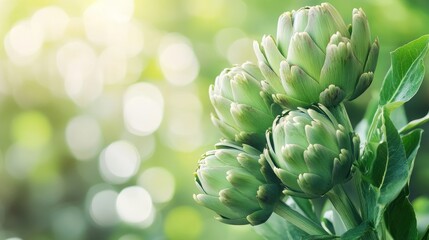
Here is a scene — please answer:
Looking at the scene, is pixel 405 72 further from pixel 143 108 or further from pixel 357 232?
pixel 143 108

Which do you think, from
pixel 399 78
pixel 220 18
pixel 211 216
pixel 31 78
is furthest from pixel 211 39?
pixel 399 78

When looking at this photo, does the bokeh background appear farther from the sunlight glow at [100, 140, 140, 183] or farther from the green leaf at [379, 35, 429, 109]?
the green leaf at [379, 35, 429, 109]

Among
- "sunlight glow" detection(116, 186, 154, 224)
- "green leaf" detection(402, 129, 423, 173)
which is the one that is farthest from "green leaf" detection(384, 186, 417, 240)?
"sunlight glow" detection(116, 186, 154, 224)

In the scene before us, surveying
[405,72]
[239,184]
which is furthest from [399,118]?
[239,184]

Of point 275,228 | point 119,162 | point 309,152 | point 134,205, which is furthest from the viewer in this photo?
point 119,162

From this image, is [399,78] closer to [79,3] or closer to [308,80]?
[308,80]
